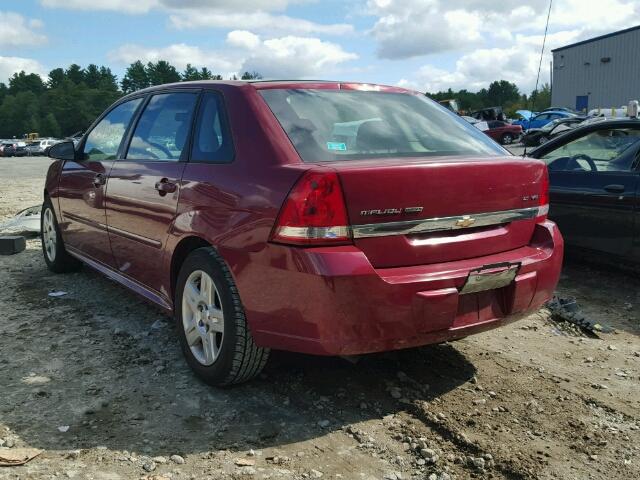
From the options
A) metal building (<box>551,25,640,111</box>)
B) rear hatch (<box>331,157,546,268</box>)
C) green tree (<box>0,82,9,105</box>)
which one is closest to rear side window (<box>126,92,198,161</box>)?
rear hatch (<box>331,157,546,268</box>)

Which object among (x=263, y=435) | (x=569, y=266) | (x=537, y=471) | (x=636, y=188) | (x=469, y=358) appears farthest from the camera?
(x=569, y=266)

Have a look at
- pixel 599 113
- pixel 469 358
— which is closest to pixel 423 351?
pixel 469 358

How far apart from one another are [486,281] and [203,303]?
1459 mm

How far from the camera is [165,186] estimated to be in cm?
360

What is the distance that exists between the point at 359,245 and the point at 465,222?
0.58 metres

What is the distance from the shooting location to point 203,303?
3352mm

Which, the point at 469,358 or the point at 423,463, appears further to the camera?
the point at 469,358

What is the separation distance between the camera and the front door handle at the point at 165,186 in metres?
3.53

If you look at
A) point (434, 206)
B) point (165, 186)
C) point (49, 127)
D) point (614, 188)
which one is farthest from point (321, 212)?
point (49, 127)

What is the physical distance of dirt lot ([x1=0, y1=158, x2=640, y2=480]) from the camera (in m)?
2.65

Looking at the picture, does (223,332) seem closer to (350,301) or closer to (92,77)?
(350,301)

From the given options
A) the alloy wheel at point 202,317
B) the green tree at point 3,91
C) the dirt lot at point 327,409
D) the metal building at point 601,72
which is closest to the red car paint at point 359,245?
the alloy wheel at point 202,317

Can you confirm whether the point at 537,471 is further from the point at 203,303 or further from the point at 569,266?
the point at 569,266

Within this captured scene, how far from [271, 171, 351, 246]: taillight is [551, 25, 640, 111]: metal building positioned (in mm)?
45559
